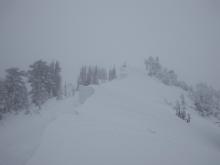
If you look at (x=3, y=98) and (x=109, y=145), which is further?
(x=3, y=98)

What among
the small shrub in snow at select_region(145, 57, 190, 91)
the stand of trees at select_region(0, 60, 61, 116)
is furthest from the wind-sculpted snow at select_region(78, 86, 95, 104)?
the small shrub in snow at select_region(145, 57, 190, 91)

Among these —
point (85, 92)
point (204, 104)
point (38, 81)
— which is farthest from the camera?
point (38, 81)

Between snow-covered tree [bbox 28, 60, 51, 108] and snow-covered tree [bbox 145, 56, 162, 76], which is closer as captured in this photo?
snow-covered tree [bbox 28, 60, 51, 108]

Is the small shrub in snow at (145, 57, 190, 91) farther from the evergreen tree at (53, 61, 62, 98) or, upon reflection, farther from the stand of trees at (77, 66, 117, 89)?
the evergreen tree at (53, 61, 62, 98)

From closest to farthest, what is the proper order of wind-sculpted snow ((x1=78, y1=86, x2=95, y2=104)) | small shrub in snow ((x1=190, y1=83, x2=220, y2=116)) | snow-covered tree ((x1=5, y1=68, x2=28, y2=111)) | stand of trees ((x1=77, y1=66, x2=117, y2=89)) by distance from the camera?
wind-sculpted snow ((x1=78, y1=86, x2=95, y2=104))
small shrub in snow ((x1=190, y1=83, x2=220, y2=116))
snow-covered tree ((x1=5, y1=68, x2=28, y2=111))
stand of trees ((x1=77, y1=66, x2=117, y2=89))

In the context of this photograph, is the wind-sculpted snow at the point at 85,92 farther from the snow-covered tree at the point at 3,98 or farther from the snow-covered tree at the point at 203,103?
the snow-covered tree at the point at 203,103

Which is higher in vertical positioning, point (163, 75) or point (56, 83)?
point (163, 75)

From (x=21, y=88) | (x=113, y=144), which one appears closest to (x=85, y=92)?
(x=113, y=144)

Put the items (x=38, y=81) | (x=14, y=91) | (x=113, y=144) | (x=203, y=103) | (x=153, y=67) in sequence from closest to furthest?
1. (x=113, y=144)
2. (x=203, y=103)
3. (x=14, y=91)
4. (x=38, y=81)
5. (x=153, y=67)

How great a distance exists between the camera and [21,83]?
108ft

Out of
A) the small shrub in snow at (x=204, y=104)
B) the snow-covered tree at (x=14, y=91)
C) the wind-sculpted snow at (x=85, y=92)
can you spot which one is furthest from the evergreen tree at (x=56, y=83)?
the small shrub in snow at (x=204, y=104)

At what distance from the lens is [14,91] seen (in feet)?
103

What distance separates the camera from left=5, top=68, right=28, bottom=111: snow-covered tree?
31.0 m

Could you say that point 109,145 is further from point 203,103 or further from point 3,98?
point 3,98
